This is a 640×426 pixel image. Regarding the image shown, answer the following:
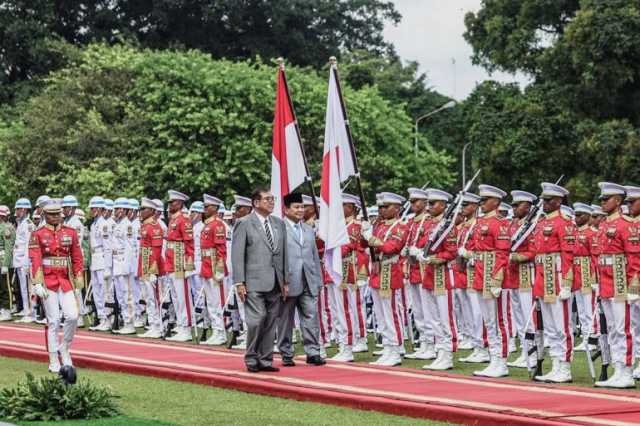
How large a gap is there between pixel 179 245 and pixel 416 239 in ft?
18.0

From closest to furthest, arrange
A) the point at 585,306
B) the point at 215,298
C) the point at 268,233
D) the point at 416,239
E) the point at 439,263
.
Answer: the point at 268,233, the point at 439,263, the point at 416,239, the point at 585,306, the point at 215,298

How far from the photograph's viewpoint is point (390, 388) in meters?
13.2

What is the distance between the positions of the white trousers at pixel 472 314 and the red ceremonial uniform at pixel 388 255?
1087mm

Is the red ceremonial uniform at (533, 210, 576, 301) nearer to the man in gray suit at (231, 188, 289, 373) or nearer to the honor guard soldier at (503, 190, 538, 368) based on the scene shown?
the honor guard soldier at (503, 190, 538, 368)

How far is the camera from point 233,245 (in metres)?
15.5

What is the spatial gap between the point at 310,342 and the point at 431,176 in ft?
98.7

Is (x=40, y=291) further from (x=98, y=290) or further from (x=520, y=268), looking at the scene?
(x=98, y=290)

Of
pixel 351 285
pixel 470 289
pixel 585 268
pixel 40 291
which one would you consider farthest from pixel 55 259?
pixel 585 268

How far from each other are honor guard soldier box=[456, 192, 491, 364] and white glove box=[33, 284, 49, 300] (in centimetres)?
522

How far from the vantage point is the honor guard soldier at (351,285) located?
1752 centimetres

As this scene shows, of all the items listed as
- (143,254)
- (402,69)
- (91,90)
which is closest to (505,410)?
(143,254)

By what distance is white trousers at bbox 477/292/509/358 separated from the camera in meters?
15.1

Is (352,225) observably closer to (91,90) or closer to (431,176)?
(91,90)

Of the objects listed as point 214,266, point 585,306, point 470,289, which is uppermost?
point 214,266
